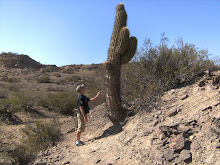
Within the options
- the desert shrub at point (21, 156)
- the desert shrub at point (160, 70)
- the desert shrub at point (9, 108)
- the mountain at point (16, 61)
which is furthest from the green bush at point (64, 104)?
the mountain at point (16, 61)

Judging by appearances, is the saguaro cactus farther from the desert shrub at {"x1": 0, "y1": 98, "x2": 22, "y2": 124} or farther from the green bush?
the green bush

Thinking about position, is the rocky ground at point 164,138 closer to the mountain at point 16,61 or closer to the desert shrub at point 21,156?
the desert shrub at point 21,156

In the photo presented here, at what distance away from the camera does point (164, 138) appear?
3.99 metres

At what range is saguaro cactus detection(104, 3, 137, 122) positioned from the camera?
19.0 ft

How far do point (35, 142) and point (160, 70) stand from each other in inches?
201

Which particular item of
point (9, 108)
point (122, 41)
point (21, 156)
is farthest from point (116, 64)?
point (9, 108)

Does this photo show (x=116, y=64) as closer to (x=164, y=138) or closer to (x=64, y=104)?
(x=164, y=138)

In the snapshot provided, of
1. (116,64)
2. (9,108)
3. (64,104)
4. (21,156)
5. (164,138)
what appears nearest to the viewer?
(164,138)

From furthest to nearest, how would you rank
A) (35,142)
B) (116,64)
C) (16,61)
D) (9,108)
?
(16,61) → (9,108) → (116,64) → (35,142)

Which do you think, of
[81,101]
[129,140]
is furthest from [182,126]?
[81,101]

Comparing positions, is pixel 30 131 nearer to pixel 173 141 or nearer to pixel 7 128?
pixel 7 128

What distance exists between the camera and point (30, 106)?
452 inches

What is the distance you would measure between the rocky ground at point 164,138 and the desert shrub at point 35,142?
0.81 ft

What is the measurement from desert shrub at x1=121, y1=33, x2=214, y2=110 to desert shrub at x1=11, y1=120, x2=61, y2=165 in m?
2.67
